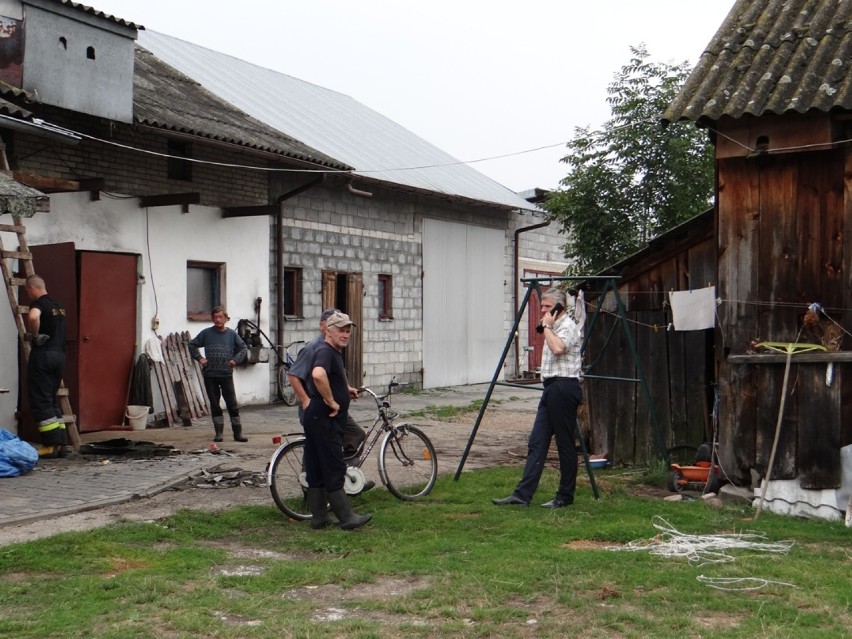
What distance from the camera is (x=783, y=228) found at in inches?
351

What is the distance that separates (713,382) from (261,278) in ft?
29.5

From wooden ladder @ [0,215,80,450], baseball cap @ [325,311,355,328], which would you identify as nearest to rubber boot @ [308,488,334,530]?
baseball cap @ [325,311,355,328]

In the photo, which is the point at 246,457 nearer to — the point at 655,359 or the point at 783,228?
the point at 655,359

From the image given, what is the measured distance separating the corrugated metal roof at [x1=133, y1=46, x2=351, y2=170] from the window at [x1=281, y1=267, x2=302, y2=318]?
6.99ft

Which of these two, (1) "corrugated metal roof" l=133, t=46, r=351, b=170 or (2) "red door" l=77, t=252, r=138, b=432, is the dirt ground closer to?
(2) "red door" l=77, t=252, r=138, b=432

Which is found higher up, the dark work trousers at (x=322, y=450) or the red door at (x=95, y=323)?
the red door at (x=95, y=323)

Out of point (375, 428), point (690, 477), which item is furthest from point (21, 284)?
point (690, 477)

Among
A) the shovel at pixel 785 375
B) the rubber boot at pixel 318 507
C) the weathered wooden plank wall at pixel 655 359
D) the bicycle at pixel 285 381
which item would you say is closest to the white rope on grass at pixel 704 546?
the shovel at pixel 785 375

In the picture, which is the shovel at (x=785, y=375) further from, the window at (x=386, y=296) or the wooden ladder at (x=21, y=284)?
the window at (x=386, y=296)

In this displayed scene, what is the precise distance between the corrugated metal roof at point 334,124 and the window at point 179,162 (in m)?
3.46

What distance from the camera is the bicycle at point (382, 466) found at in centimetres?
831

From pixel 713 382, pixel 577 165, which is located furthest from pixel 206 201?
pixel 713 382

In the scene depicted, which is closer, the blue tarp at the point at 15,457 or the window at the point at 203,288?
the blue tarp at the point at 15,457

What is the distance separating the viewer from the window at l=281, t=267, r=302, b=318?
60.7 ft
